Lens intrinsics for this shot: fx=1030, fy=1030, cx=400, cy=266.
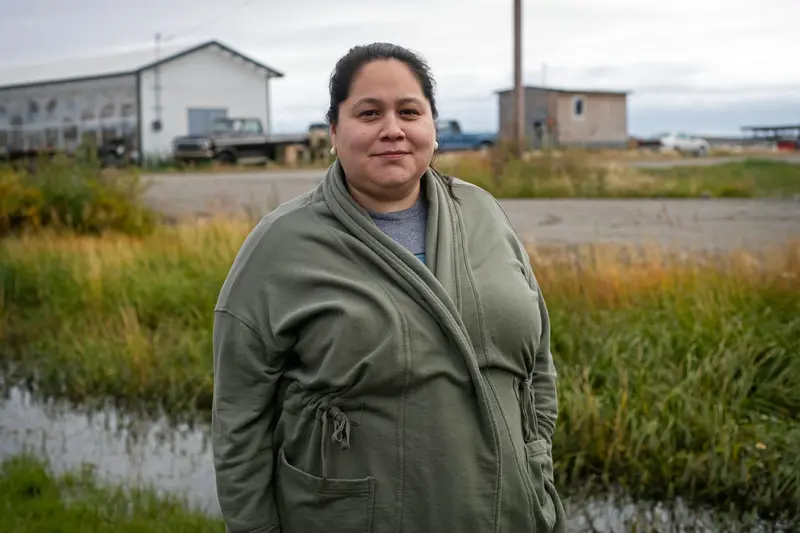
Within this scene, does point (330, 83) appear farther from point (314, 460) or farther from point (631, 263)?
point (631, 263)

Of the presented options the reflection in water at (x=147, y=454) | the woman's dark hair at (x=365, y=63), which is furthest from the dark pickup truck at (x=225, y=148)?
the woman's dark hair at (x=365, y=63)

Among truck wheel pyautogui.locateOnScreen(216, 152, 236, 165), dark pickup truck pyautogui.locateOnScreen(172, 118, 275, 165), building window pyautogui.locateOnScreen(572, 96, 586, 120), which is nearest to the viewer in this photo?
dark pickup truck pyautogui.locateOnScreen(172, 118, 275, 165)

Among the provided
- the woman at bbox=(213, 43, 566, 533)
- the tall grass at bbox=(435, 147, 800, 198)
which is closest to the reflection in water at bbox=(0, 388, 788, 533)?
the woman at bbox=(213, 43, 566, 533)

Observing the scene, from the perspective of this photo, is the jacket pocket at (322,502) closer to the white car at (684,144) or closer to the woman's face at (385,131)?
the woman's face at (385,131)

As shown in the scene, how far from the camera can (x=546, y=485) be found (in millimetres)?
2604

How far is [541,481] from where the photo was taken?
2.56 metres

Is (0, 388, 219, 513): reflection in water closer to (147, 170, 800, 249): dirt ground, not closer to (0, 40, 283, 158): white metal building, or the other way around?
(147, 170, 800, 249): dirt ground

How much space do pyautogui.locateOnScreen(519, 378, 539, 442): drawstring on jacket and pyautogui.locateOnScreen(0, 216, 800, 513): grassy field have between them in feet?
8.73

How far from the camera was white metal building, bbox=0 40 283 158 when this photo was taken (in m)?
37.2

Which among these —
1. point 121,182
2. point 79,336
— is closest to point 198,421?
point 79,336

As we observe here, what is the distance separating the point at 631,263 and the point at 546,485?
516 cm

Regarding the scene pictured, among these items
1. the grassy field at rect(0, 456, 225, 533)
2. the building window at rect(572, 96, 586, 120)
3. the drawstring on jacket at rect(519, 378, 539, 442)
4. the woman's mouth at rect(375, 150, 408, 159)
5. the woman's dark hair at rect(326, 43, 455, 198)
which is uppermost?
the building window at rect(572, 96, 586, 120)

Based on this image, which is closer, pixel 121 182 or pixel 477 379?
pixel 477 379

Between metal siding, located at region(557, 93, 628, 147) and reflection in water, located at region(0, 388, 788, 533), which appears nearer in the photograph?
reflection in water, located at region(0, 388, 788, 533)
